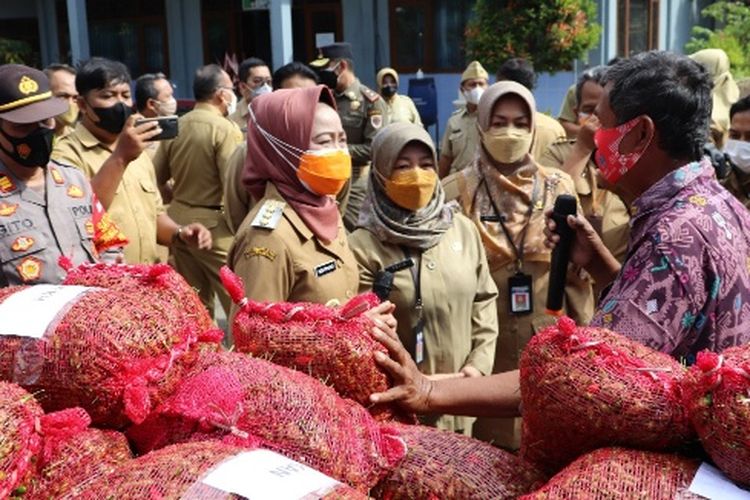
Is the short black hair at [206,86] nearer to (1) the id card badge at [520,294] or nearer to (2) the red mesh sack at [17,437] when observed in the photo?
(1) the id card badge at [520,294]

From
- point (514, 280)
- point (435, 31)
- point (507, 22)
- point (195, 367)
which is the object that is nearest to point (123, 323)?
point (195, 367)

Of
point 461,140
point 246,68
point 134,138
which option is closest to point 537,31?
point 246,68

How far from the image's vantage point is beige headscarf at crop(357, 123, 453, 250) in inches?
141

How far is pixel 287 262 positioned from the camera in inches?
124

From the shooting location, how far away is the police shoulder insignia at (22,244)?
329 centimetres

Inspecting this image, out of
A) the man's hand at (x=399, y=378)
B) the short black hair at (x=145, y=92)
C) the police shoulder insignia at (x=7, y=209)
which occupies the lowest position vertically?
the man's hand at (x=399, y=378)

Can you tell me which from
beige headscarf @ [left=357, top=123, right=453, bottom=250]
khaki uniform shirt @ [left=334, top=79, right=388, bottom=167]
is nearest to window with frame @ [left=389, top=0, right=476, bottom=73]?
khaki uniform shirt @ [left=334, top=79, right=388, bottom=167]

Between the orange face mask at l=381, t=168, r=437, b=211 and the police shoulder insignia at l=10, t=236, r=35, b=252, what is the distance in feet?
4.55

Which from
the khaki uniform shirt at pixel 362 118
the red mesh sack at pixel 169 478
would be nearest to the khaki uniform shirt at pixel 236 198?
the khaki uniform shirt at pixel 362 118

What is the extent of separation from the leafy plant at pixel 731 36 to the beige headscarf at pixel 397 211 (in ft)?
40.1

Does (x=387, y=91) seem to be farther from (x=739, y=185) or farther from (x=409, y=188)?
(x=409, y=188)

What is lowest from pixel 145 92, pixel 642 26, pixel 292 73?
pixel 145 92

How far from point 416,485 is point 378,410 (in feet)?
1.00

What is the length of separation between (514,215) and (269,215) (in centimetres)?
152
